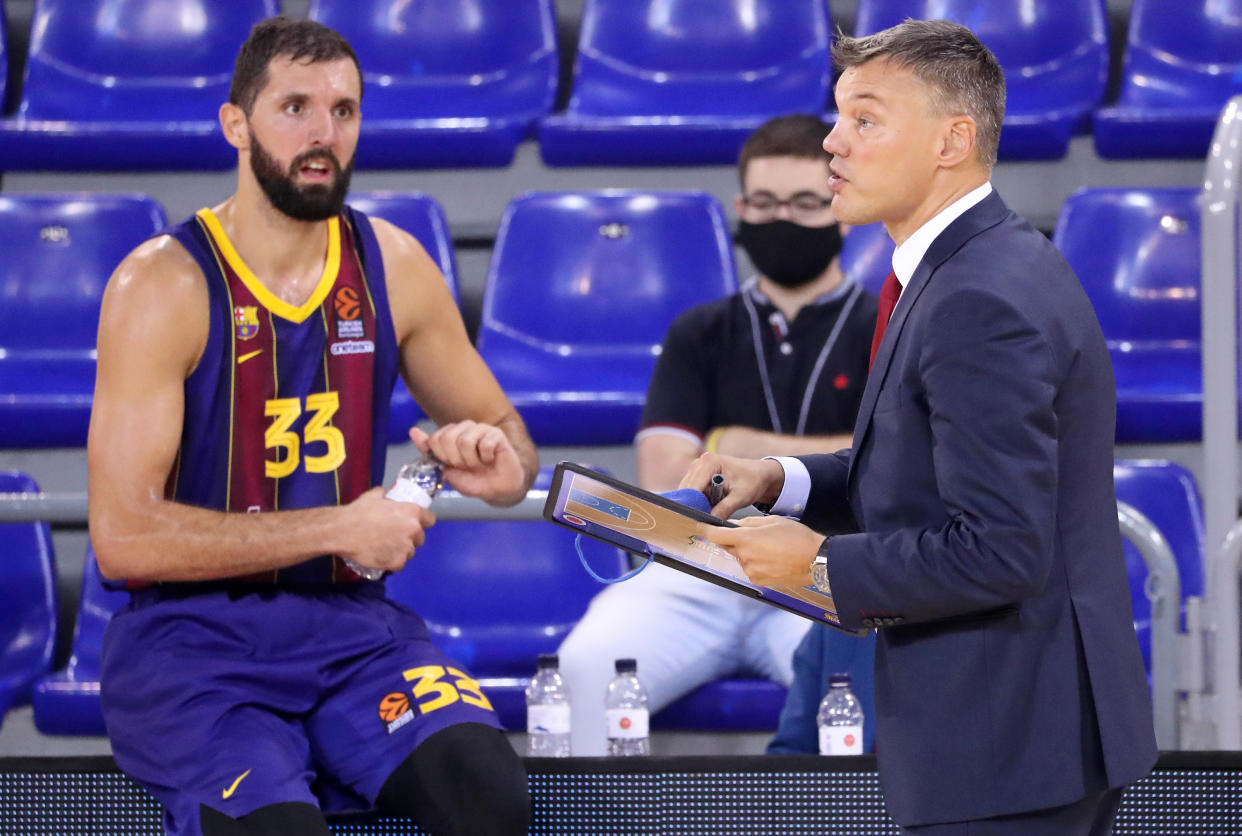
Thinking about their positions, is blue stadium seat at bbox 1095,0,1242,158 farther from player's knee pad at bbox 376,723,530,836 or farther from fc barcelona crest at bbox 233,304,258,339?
player's knee pad at bbox 376,723,530,836

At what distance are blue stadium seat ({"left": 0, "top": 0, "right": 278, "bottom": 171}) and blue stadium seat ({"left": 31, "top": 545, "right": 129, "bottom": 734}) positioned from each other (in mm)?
1529

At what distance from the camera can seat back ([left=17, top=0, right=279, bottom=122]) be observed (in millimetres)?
4738

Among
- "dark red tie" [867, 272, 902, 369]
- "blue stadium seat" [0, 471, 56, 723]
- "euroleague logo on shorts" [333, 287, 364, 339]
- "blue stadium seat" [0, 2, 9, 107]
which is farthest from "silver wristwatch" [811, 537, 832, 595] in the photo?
"blue stadium seat" [0, 2, 9, 107]

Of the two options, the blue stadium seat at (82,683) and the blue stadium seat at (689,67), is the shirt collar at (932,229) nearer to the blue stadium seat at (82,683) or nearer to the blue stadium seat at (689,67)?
the blue stadium seat at (82,683)

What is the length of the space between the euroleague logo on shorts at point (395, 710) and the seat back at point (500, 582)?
3.81 feet

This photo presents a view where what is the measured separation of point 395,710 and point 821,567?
98 centimetres

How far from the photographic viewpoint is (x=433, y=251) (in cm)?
408

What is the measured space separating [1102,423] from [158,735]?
1458 mm

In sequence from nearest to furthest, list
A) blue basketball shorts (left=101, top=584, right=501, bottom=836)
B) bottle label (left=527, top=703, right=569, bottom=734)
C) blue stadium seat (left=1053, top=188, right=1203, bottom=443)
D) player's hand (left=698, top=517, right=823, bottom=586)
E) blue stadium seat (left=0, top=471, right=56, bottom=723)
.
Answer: player's hand (left=698, top=517, right=823, bottom=586) → blue basketball shorts (left=101, top=584, right=501, bottom=836) → bottle label (left=527, top=703, right=569, bottom=734) → blue stadium seat (left=0, top=471, right=56, bottom=723) → blue stadium seat (left=1053, top=188, right=1203, bottom=443)

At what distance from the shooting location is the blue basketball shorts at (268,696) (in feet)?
7.25

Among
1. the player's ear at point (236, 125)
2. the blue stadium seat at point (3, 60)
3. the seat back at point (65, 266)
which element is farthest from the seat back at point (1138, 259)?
the blue stadium seat at point (3, 60)

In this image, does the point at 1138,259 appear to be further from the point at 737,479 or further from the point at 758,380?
the point at 737,479

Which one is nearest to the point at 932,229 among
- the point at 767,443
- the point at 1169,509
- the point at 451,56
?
→ the point at 767,443

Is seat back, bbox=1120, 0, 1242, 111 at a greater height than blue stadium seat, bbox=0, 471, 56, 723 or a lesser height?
greater
